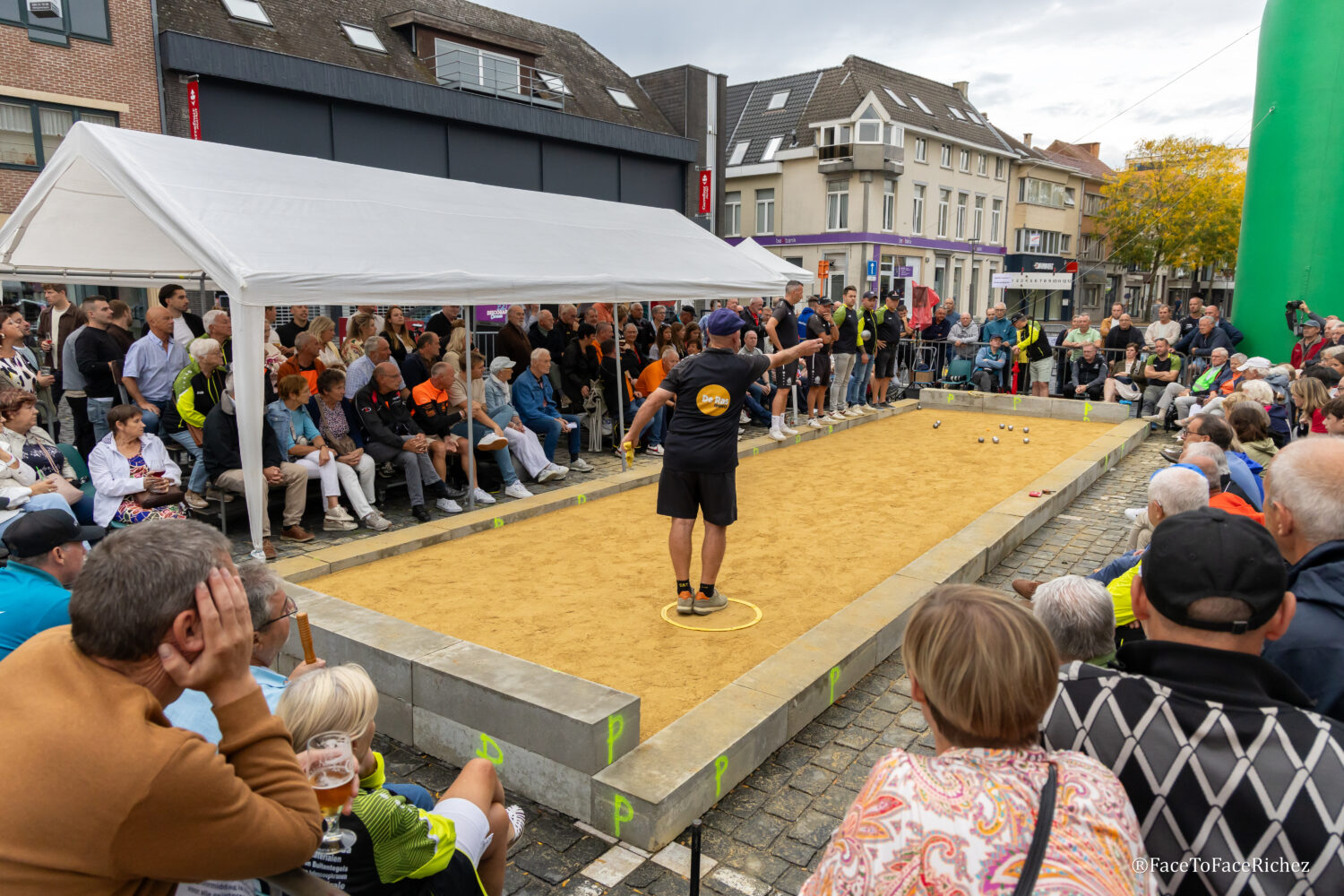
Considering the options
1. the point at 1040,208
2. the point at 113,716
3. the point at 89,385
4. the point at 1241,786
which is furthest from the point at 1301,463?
the point at 1040,208

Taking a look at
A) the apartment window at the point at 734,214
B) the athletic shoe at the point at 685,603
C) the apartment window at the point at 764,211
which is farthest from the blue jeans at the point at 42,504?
the apartment window at the point at 734,214

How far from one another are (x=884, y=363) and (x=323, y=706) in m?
12.9

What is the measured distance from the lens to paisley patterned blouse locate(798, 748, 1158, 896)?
1434 mm

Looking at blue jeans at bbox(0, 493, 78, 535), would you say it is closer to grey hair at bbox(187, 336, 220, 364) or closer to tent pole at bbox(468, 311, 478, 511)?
grey hair at bbox(187, 336, 220, 364)

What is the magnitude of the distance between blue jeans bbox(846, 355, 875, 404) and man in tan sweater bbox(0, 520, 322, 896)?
40.9ft

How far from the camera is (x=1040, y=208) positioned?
43.8 metres

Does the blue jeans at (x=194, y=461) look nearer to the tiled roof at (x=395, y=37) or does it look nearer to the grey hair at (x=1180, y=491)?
the grey hair at (x=1180, y=491)

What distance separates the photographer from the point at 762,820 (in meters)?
3.49

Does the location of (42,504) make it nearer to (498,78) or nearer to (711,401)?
(711,401)

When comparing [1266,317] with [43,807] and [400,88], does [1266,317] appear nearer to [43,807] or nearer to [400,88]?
[43,807]

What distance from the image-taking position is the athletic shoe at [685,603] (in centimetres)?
532

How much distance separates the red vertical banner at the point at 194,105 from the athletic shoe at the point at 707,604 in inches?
663

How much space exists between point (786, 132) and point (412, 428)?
33.1 meters

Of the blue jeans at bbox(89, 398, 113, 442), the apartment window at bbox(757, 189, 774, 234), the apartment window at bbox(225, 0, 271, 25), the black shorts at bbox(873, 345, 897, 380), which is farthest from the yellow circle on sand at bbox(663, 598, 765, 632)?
the apartment window at bbox(757, 189, 774, 234)
